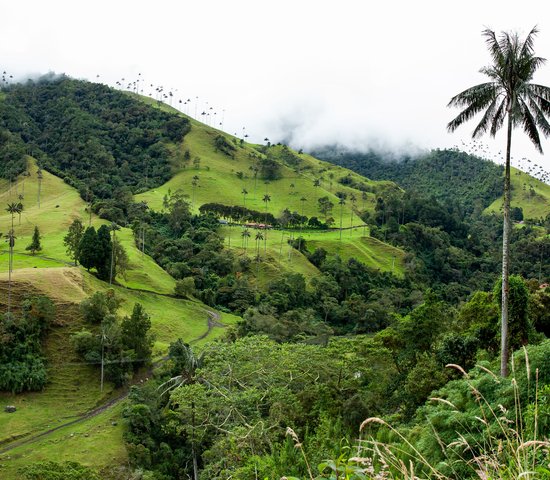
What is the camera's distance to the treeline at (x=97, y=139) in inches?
5837

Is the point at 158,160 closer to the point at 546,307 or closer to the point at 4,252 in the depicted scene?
the point at 4,252

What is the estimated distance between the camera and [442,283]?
11394 cm

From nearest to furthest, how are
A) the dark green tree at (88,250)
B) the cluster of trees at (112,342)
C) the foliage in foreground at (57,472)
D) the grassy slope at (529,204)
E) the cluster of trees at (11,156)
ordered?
the foliage in foreground at (57,472), the cluster of trees at (112,342), the dark green tree at (88,250), the cluster of trees at (11,156), the grassy slope at (529,204)

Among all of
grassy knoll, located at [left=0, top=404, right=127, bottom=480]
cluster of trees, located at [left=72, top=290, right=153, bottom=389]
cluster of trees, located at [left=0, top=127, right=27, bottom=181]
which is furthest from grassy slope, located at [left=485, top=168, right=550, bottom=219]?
grassy knoll, located at [left=0, top=404, right=127, bottom=480]

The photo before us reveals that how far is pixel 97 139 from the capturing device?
166625 mm

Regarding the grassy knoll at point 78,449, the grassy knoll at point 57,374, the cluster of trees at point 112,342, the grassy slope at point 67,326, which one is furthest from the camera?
the cluster of trees at point 112,342

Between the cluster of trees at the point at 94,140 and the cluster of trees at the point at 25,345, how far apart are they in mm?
76141

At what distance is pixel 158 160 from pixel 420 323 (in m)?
146

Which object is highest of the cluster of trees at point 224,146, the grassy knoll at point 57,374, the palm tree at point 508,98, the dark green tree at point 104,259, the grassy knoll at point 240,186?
the cluster of trees at point 224,146

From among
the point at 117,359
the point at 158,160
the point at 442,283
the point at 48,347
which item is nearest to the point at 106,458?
the point at 117,359

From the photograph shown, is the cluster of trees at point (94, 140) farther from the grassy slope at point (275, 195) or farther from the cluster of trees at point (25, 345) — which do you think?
the cluster of trees at point (25, 345)

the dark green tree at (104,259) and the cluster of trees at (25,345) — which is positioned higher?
the dark green tree at (104,259)

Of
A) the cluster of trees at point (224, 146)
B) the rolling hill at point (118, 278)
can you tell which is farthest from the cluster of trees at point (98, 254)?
the cluster of trees at point (224, 146)

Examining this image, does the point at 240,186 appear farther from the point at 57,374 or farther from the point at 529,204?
the point at 57,374
